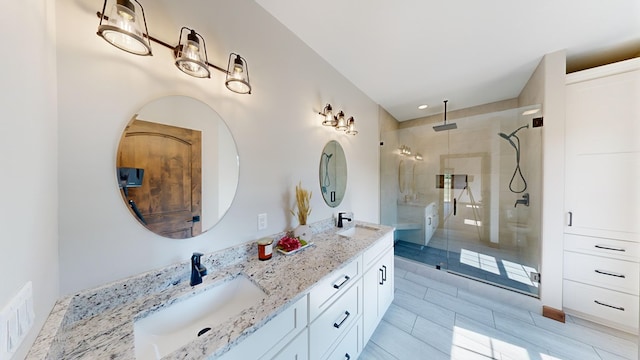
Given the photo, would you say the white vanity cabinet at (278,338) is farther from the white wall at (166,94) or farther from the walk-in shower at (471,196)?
the walk-in shower at (471,196)

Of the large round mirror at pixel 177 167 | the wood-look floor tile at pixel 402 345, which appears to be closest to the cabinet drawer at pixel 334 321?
the wood-look floor tile at pixel 402 345

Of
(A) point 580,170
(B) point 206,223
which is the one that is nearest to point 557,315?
(A) point 580,170

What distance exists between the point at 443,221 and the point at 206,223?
355 centimetres

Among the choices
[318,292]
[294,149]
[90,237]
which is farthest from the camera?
[294,149]

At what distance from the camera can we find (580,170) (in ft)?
5.93

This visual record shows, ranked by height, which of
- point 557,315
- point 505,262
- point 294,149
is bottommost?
point 557,315

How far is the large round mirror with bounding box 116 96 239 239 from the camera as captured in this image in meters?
0.87

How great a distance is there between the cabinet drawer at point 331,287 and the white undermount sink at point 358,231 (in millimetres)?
562

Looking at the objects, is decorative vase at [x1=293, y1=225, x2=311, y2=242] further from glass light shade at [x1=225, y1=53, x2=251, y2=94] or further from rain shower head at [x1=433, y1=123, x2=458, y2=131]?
rain shower head at [x1=433, y1=123, x2=458, y2=131]

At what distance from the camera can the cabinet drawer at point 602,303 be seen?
5.39ft

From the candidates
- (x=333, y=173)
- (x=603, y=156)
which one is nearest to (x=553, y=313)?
(x=603, y=156)

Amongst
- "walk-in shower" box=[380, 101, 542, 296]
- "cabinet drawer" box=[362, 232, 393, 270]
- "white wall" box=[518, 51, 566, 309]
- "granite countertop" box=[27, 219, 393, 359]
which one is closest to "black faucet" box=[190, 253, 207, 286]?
"granite countertop" box=[27, 219, 393, 359]

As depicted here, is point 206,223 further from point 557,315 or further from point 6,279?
point 557,315

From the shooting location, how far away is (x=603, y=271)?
1741 mm
